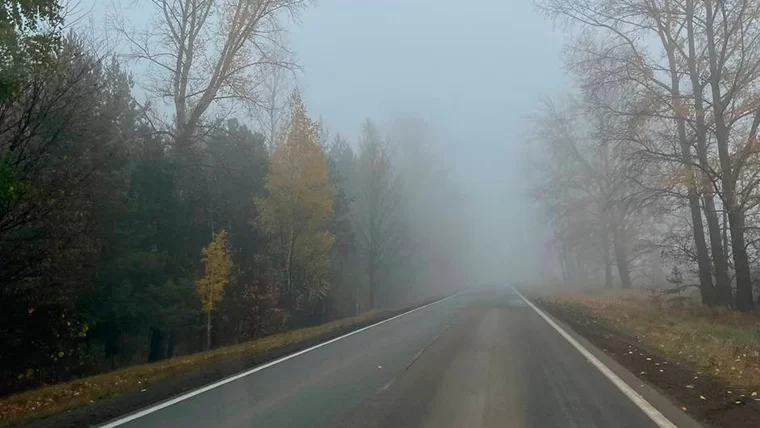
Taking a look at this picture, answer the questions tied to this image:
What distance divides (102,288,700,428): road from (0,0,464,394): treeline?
579cm

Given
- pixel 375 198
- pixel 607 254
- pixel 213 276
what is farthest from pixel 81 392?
pixel 607 254

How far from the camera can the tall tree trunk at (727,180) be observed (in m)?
19.4

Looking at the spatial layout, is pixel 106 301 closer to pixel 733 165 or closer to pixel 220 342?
pixel 220 342

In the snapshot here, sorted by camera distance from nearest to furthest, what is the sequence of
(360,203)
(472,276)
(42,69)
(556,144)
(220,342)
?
(42,69)
(220,342)
(556,144)
(360,203)
(472,276)

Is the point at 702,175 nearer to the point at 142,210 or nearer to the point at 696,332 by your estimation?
the point at 696,332

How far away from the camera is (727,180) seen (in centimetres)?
1934

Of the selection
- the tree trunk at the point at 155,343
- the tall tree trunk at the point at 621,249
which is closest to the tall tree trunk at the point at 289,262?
the tree trunk at the point at 155,343

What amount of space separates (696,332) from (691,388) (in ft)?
26.8

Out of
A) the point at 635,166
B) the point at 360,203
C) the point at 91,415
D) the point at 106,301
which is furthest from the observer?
the point at 360,203

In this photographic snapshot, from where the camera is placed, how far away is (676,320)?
69.0 ft

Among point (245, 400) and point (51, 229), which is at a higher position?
point (51, 229)

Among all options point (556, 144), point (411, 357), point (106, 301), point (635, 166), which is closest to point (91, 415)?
point (411, 357)

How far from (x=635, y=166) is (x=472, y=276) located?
382ft

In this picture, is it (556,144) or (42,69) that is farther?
(556,144)
